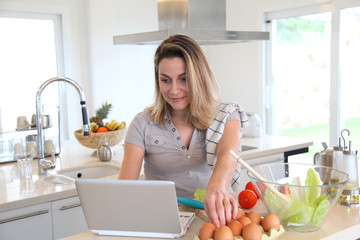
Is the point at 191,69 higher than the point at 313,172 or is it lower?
higher

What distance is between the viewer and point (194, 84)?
5.62 ft

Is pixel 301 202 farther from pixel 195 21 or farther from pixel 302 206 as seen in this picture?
pixel 195 21

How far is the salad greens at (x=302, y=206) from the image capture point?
4.27 ft

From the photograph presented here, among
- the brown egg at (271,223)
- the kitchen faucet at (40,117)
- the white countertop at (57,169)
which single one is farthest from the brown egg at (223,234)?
the kitchen faucet at (40,117)

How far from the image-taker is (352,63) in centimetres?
434

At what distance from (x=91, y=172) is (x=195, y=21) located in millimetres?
1207

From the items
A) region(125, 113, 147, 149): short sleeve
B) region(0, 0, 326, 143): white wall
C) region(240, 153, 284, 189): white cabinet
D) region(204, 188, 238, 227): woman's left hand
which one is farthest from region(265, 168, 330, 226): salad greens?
region(0, 0, 326, 143): white wall

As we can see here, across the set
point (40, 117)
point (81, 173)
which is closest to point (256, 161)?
point (81, 173)

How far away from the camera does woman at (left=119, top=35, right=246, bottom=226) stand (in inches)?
68.1

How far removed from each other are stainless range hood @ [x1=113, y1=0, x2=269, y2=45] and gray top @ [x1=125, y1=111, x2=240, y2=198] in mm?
871

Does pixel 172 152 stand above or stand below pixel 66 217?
above

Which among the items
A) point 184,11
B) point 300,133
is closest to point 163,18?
point 184,11

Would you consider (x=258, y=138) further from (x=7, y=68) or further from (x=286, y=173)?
(x=7, y=68)

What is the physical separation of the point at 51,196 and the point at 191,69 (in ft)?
3.39
